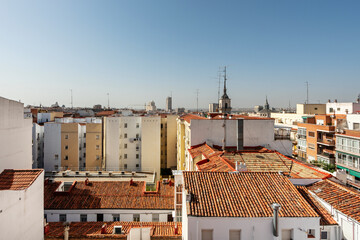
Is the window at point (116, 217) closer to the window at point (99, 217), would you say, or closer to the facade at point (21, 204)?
the window at point (99, 217)

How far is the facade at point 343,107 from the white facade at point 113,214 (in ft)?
137

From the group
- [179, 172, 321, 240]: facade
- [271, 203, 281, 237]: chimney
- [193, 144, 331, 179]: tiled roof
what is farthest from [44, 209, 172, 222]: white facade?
[271, 203, 281, 237]: chimney

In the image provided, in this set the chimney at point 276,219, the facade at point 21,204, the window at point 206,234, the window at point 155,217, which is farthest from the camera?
the window at point 155,217

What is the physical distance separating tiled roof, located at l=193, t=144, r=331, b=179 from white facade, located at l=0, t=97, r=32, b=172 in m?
10.8

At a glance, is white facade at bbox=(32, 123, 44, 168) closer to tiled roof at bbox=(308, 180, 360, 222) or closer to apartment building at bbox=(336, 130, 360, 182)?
tiled roof at bbox=(308, 180, 360, 222)

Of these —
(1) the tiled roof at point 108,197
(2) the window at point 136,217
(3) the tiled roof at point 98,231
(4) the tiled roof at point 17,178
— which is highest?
(4) the tiled roof at point 17,178

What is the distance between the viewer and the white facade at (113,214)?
745 inches

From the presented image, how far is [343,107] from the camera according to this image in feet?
170

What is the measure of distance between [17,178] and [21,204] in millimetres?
1365

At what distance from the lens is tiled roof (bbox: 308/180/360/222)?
403 inches

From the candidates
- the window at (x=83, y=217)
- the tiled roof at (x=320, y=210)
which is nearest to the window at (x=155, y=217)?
the window at (x=83, y=217)

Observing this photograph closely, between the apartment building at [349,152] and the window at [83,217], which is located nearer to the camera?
the window at [83,217]

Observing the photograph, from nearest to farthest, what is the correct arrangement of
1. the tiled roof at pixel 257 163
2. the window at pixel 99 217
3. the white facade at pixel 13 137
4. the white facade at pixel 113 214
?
the white facade at pixel 13 137 → the tiled roof at pixel 257 163 → the white facade at pixel 113 214 → the window at pixel 99 217

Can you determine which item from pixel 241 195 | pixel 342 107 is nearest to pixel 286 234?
pixel 241 195
